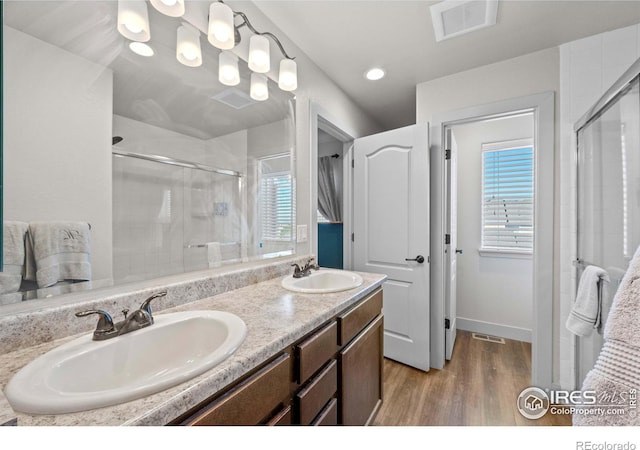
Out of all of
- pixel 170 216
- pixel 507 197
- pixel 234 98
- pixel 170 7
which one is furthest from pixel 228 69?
pixel 507 197

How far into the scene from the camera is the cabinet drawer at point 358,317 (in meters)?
1.11

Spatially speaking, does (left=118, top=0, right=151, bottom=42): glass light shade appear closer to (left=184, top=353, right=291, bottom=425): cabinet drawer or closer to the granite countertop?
the granite countertop

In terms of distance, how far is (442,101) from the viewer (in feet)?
7.10

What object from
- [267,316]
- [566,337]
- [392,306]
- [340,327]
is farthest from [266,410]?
[566,337]

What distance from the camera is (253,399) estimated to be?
67 centimetres

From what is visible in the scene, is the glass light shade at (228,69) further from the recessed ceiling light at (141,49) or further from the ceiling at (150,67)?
the recessed ceiling light at (141,49)

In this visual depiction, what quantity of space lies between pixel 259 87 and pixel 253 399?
149cm

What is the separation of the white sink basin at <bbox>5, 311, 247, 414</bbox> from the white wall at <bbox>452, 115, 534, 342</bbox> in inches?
112

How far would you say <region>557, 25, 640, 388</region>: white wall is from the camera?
1.65 meters

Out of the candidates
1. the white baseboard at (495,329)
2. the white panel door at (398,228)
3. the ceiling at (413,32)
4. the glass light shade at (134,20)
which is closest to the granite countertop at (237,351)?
the white panel door at (398,228)

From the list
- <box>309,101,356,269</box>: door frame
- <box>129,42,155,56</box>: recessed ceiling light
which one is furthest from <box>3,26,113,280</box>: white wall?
<box>309,101,356,269</box>: door frame

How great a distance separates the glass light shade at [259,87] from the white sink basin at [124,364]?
3.86 ft

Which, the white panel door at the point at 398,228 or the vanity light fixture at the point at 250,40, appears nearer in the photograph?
the vanity light fixture at the point at 250,40
